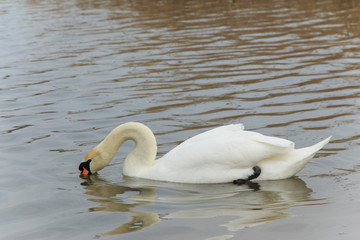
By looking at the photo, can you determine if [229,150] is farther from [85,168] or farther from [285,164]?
[85,168]

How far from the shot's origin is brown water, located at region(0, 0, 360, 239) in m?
5.90

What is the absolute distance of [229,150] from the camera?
6.73 m

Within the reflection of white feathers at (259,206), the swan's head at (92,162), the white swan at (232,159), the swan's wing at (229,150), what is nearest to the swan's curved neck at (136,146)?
the swan's head at (92,162)

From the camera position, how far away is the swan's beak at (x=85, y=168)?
7.42 metres

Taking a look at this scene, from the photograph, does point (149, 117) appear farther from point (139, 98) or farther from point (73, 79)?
point (73, 79)

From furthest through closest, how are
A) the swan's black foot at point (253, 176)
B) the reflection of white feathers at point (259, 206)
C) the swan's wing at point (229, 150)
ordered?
1. the swan's black foot at point (253, 176)
2. the swan's wing at point (229, 150)
3. the reflection of white feathers at point (259, 206)

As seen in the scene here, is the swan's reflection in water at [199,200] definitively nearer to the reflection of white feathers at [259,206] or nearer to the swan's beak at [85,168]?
the reflection of white feathers at [259,206]

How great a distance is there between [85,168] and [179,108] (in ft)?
9.45

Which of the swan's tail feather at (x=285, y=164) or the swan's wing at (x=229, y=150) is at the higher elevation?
the swan's wing at (x=229, y=150)

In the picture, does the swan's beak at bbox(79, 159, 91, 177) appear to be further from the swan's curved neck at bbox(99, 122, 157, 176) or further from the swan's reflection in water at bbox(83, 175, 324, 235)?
the swan's curved neck at bbox(99, 122, 157, 176)

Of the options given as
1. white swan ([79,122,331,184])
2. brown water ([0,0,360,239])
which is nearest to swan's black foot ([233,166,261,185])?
white swan ([79,122,331,184])

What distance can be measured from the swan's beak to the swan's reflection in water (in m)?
0.12

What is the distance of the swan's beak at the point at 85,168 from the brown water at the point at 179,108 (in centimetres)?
11

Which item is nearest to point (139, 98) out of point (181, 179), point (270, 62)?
point (270, 62)
